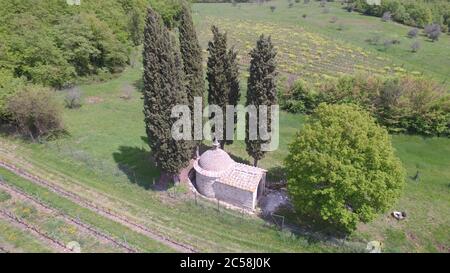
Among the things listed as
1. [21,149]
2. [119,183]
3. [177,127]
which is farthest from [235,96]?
[21,149]

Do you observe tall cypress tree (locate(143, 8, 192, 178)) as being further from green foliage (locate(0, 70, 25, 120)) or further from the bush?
green foliage (locate(0, 70, 25, 120))

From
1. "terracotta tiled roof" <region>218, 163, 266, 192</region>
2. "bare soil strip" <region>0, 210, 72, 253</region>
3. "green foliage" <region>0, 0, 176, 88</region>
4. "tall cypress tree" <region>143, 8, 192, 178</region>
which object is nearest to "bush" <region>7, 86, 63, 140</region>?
"green foliage" <region>0, 0, 176, 88</region>

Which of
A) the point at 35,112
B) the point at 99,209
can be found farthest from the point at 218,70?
the point at 35,112

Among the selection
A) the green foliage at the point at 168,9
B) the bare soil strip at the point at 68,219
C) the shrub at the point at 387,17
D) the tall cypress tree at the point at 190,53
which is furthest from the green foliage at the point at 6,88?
the shrub at the point at 387,17

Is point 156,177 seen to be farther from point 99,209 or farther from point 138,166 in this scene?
point 99,209

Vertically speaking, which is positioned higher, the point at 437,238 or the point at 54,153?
the point at 54,153

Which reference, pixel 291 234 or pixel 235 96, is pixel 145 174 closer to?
pixel 235 96
